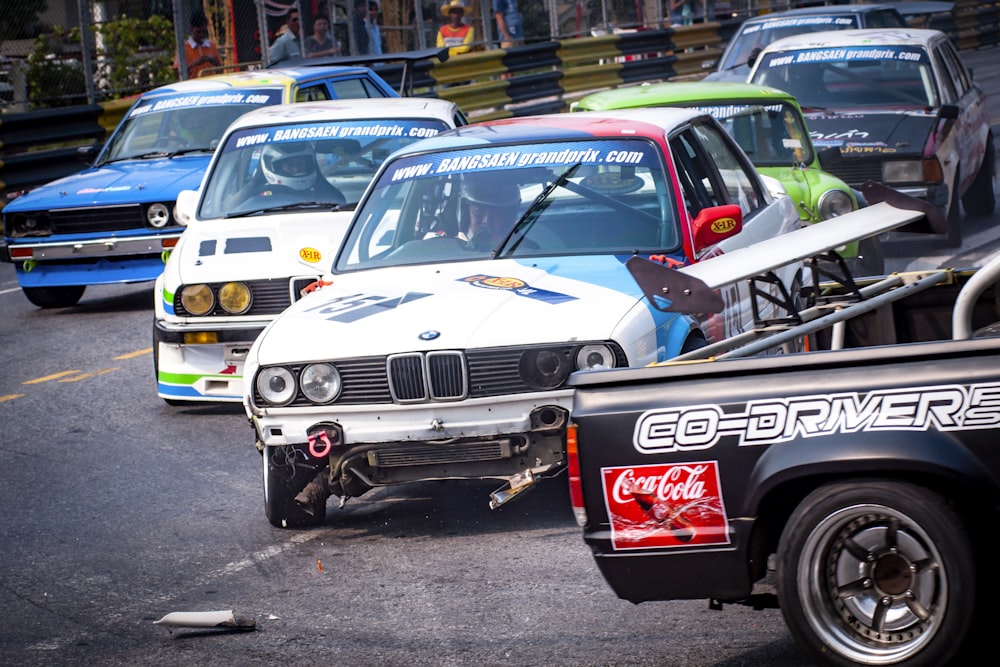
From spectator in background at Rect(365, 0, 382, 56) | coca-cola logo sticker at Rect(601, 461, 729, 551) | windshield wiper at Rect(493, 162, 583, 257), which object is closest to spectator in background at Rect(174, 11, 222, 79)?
spectator in background at Rect(365, 0, 382, 56)

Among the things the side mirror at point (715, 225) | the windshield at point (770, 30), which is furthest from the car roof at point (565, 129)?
the windshield at point (770, 30)

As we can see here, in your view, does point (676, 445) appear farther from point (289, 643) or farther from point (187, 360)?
point (187, 360)

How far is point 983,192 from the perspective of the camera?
14.0m

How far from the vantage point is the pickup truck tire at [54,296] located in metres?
12.7

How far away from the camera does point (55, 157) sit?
16.9m

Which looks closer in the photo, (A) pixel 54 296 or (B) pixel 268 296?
(B) pixel 268 296

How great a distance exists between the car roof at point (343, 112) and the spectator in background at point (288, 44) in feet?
31.5

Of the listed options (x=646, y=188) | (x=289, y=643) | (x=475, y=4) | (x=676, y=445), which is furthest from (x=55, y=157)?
(x=676, y=445)

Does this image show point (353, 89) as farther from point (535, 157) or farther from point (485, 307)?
point (485, 307)

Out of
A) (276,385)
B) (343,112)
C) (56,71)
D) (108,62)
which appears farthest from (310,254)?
(108,62)

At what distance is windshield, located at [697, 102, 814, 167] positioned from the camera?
1073 centimetres

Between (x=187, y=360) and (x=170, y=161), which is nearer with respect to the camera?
(x=187, y=360)

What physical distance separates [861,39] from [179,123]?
19.7ft

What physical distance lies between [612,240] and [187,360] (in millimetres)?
2816
